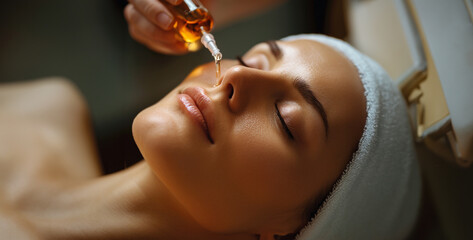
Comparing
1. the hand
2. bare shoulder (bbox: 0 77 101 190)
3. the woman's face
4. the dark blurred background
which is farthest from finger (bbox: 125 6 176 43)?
the dark blurred background

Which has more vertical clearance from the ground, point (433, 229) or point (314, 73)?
point (314, 73)

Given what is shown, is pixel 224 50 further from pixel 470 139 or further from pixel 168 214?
pixel 470 139

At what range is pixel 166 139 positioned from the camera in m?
0.91

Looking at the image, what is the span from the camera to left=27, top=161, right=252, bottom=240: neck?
3.58 feet

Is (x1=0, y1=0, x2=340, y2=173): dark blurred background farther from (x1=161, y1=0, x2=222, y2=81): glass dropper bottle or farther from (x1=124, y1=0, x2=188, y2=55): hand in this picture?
(x1=161, y1=0, x2=222, y2=81): glass dropper bottle

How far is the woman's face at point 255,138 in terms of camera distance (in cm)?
92

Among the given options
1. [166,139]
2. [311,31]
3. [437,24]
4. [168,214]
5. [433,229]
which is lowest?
[433,229]

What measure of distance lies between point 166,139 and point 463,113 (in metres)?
0.68

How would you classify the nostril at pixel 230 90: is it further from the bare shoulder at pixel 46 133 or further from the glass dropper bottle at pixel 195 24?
the bare shoulder at pixel 46 133

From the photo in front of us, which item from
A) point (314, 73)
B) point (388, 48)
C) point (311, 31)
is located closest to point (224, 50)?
point (311, 31)

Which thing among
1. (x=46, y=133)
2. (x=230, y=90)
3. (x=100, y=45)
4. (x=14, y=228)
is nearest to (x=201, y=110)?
(x=230, y=90)

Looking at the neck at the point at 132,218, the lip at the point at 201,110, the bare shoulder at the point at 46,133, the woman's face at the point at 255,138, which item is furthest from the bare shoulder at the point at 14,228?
the lip at the point at 201,110

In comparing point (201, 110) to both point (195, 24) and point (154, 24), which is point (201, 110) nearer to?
point (195, 24)

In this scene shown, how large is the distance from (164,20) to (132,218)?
0.54 m
